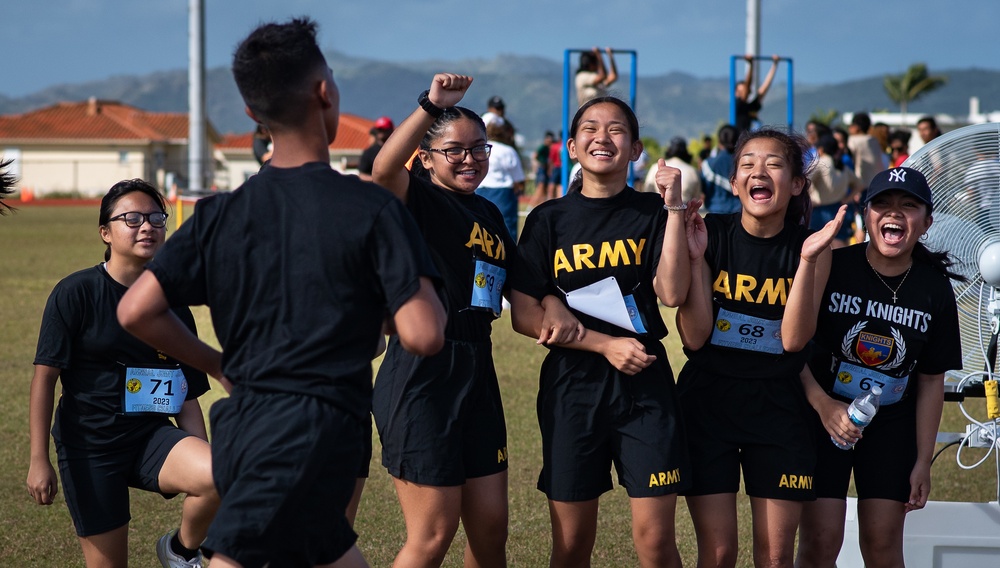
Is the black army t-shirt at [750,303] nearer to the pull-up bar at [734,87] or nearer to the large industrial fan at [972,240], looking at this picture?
the large industrial fan at [972,240]

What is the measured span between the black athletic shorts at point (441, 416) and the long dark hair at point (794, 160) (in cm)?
119

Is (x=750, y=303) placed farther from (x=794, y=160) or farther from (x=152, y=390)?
(x=152, y=390)

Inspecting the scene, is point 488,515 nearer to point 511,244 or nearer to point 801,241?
point 511,244

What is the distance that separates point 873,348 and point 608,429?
103 centimetres

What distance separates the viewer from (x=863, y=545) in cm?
379

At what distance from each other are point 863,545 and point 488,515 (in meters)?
1.40

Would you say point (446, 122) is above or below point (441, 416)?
above

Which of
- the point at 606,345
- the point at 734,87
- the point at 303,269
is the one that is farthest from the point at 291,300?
the point at 734,87

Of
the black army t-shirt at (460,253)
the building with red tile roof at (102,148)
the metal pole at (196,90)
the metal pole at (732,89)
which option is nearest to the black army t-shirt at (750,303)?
the black army t-shirt at (460,253)

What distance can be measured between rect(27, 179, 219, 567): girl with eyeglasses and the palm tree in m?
125

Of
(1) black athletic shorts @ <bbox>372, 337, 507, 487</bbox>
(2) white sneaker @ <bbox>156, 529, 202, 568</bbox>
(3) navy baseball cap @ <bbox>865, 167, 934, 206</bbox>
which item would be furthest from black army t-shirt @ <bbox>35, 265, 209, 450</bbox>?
(3) navy baseball cap @ <bbox>865, 167, 934, 206</bbox>

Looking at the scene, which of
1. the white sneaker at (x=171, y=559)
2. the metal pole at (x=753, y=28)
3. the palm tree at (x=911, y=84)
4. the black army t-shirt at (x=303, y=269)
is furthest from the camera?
the palm tree at (x=911, y=84)

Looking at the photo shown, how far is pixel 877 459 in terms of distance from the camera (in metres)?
3.76

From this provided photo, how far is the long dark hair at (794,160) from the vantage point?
12.1 feet
